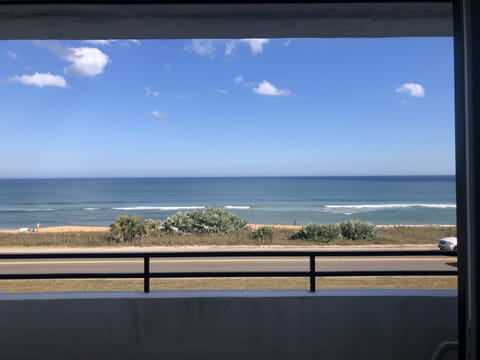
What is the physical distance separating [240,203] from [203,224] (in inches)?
617

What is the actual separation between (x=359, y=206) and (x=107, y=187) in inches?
1073

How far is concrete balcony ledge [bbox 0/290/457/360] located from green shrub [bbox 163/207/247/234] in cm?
1230

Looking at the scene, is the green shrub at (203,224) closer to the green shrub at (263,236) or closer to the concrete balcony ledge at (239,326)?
the green shrub at (263,236)

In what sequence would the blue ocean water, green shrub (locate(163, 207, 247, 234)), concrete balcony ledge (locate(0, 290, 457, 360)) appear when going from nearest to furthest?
concrete balcony ledge (locate(0, 290, 457, 360)), green shrub (locate(163, 207, 247, 234)), the blue ocean water

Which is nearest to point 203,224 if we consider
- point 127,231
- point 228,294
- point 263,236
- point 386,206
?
point 263,236

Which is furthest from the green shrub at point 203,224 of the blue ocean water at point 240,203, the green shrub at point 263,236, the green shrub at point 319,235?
the blue ocean water at point 240,203

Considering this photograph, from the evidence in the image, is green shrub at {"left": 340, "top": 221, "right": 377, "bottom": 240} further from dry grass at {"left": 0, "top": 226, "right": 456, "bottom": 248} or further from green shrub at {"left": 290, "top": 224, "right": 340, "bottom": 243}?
green shrub at {"left": 290, "top": 224, "right": 340, "bottom": 243}

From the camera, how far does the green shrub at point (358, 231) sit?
1320 cm

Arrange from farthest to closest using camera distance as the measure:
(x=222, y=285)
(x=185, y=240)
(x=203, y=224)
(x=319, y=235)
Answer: (x=203, y=224) → (x=319, y=235) → (x=185, y=240) → (x=222, y=285)

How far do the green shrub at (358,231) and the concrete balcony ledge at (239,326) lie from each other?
11.7 m

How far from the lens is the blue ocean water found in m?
23.2

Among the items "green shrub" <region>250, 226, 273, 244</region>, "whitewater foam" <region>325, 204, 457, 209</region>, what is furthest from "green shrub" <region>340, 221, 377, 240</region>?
"whitewater foam" <region>325, 204, 457, 209</region>

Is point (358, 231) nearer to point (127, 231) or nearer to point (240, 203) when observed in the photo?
point (127, 231)

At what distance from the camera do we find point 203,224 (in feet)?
48.2
